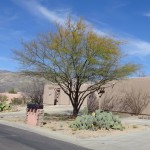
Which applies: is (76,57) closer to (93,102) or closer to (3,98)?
(93,102)

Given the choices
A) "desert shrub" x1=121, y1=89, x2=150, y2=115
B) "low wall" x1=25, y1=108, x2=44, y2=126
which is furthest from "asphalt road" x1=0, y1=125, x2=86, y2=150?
"desert shrub" x1=121, y1=89, x2=150, y2=115

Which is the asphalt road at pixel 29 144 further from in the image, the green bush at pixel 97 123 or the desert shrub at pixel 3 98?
the desert shrub at pixel 3 98

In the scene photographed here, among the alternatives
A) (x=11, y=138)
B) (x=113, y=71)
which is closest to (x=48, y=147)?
(x=11, y=138)

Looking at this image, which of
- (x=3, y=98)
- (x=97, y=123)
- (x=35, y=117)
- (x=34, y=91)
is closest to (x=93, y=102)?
(x=35, y=117)

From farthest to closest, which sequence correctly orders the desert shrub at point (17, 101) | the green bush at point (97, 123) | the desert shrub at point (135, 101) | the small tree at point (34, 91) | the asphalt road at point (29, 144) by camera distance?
the small tree at point (34, 91)
the desert shrub at point (17, 101)
the desert shrub at point (135, 101)
the green bush at point (97, 123)
the asphalt road at point (29, 144)

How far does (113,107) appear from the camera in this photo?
35312mm

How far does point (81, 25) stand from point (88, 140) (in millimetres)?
10552

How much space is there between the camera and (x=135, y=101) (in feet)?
108

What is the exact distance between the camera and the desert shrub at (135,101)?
32.0 m

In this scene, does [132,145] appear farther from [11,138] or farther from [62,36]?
[62,36]

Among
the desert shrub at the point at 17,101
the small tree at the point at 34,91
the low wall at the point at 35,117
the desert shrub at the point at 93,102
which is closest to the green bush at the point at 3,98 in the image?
the desert shrub at the point at 17,101

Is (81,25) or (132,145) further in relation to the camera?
(81,25)

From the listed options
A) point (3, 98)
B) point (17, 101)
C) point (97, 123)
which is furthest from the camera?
A: point (3, 98)

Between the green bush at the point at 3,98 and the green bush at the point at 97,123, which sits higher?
the green bush at the point at 3,98
